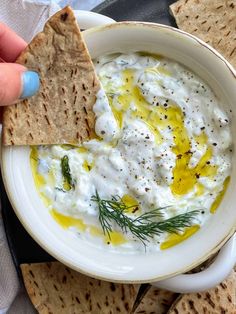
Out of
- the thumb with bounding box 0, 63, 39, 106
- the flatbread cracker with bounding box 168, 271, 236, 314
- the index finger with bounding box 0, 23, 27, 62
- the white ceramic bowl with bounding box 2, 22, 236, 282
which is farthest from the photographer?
the flatbread cracker with bounding box 168, 271, 236, 314

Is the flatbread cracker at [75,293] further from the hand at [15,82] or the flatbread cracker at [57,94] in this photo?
the hand at [15,82]

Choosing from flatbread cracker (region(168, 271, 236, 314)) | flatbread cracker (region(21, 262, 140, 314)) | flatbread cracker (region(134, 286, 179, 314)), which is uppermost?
flatbread cracker (region(168, 271, 236, 314))

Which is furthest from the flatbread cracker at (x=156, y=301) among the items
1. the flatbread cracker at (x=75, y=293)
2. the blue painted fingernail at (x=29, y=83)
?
the blue painted fingernail at (x=29, y=83)

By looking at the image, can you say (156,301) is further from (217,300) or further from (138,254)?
(138,254)

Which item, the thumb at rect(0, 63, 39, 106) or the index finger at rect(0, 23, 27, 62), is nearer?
the thumb at rect(0, 63, 39, 106)

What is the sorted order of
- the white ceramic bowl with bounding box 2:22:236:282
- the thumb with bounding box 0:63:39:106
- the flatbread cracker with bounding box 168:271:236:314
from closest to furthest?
the thumb with bounding box 0:63:39:106 → the white ceramic bowl with bounding box 2:22:236:282 → the flatbread cracker with bounding box 168:271:236:314

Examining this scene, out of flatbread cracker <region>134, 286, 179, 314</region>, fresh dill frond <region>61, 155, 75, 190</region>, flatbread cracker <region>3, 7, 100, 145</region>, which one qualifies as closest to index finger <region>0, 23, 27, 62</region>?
flatbread cracker <region>3, 7, 100, 145</region>

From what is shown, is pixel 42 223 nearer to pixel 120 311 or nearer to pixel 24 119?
pixel 24 119

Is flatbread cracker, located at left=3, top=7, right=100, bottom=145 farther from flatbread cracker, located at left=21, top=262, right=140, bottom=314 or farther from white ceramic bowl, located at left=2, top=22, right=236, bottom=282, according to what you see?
flatbread cracker, located at left=21, top=262, right=140, bottom=314
